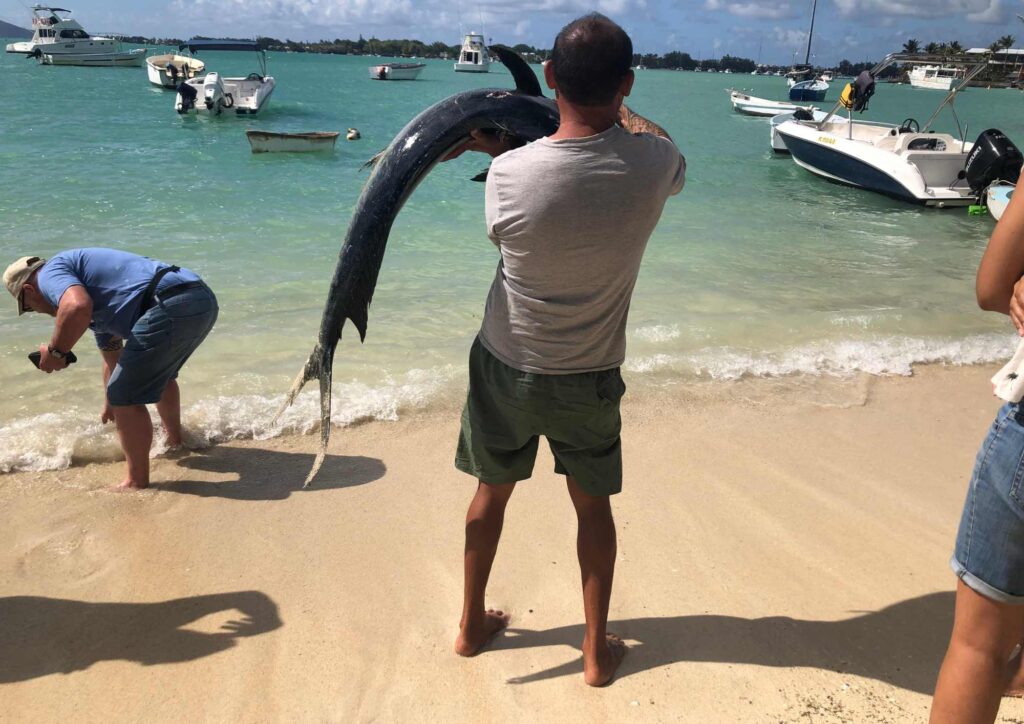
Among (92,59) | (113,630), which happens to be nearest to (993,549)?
(113,630)

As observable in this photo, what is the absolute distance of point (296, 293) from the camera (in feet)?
26.2

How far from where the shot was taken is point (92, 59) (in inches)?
2377

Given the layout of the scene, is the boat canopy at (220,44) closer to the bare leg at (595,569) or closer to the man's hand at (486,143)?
the man's hand at (486,143)

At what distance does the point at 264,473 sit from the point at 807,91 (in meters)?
55.9

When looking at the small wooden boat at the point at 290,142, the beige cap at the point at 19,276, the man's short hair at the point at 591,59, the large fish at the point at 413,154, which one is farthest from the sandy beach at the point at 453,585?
the small wooden boat at the point at 290,142

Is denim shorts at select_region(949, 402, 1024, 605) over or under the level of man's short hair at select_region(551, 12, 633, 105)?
under

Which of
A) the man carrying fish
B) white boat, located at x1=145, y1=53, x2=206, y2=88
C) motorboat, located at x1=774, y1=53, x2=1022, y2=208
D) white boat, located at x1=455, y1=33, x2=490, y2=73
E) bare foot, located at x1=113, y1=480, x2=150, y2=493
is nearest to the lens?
the man carrying fish

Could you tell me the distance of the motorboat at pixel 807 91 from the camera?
50.8 meters

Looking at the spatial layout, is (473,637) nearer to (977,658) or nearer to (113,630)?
(113,630)

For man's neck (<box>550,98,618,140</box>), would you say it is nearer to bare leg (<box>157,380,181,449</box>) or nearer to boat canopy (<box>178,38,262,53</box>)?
bare leg (<box>157,380,181,449</box>)

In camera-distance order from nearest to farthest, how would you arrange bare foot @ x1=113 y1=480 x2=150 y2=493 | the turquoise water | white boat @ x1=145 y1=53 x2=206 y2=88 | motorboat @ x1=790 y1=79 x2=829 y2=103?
1. bare foot @ x1=113 y1=480 x2=150 y2=493
2. the turquoise water
3. white boat @ x1=145 y1=53 x2=206 y2=88
4. motorboat @ x1=790 y1=79 x2=829 y2=103

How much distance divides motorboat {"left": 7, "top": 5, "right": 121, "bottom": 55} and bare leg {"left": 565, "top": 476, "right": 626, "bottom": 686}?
235 ft

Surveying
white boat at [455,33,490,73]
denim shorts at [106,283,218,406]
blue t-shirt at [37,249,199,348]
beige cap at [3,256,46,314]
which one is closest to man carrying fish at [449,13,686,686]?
denim shorts at [106,283,218,406]

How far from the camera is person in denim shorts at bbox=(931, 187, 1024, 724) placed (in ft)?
5.57
